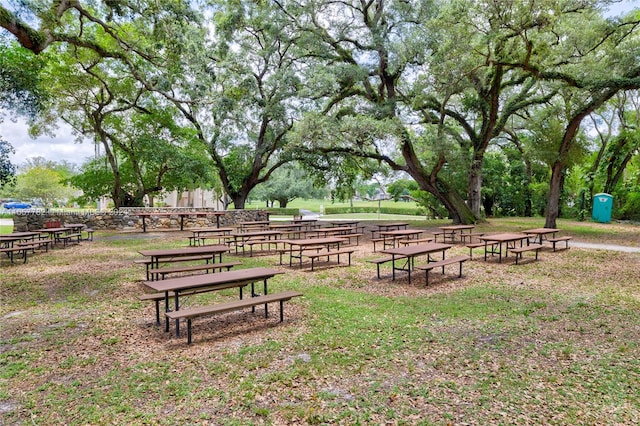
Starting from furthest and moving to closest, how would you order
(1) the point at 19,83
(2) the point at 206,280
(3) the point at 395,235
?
(3) the point at 395,235
(1) the point at 19,83
(2) the point at 206,280

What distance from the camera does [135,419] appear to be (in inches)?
111

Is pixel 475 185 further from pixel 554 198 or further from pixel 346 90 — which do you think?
pixel 346 90

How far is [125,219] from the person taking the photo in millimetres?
17250

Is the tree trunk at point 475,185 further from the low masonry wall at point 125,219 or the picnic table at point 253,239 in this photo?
the low masonry wall at point 125,219

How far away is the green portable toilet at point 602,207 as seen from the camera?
731 inches

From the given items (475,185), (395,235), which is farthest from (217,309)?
(475,185)

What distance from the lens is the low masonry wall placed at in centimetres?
1522

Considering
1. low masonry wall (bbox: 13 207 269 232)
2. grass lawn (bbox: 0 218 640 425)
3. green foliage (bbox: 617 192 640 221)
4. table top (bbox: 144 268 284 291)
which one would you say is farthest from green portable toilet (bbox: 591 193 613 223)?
table top (bbox: 144 268 284 291)

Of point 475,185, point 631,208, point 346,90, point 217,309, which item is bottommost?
point 217,309

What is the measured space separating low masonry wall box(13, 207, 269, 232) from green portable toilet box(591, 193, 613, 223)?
653 inches

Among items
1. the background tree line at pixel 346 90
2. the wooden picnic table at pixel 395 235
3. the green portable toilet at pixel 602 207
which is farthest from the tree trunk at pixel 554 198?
the green portable toilet at pixel 602 207

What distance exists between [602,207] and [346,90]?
547 inches

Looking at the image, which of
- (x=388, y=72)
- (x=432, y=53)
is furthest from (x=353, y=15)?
(x=432, y=53)

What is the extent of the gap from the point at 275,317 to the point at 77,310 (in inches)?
115
